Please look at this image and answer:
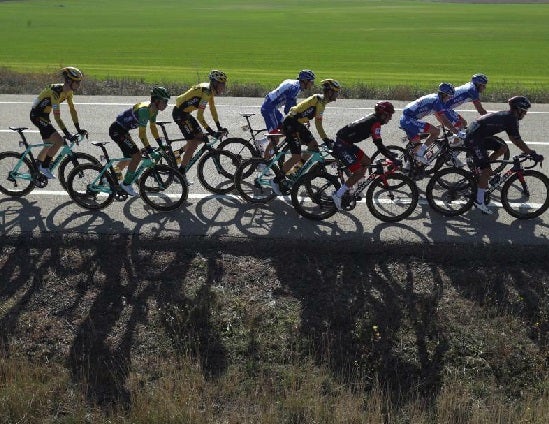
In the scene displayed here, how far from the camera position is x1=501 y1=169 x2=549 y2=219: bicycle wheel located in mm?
9323

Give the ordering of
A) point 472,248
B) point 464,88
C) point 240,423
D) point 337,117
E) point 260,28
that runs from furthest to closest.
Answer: point 260,28, point 337,117, point 464,88, point 472,248, point 240,423

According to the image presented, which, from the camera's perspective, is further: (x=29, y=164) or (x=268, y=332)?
(x=29, y=164)

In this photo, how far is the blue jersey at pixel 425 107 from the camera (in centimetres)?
1106

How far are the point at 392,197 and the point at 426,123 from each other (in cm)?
209

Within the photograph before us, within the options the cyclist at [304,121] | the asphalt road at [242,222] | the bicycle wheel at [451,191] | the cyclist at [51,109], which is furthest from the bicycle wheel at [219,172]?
the bicycle wheel at [451,191]

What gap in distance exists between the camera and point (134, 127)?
962 cm

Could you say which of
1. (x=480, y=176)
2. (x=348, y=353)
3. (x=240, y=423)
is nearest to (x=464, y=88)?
(x=480, y=176)

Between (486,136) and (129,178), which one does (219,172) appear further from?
(486,136)

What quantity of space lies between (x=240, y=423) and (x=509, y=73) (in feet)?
89.1

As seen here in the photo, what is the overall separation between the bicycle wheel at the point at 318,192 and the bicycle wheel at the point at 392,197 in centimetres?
57

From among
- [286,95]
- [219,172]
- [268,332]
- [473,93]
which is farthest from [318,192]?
[473,93]

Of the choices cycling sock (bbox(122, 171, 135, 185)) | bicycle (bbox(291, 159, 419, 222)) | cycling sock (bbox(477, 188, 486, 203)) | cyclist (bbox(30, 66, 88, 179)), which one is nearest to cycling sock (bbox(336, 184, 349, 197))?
bicycle (bbox(291, 159, 419, 222))

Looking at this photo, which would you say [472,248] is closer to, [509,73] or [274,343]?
[274,343]

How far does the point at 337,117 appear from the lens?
639 inches
